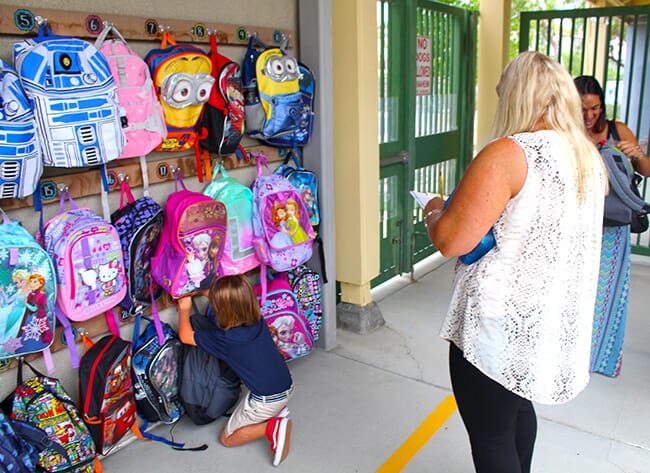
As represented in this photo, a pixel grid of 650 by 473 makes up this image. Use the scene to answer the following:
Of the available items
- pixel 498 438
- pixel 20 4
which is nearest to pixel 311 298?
pixel 498 438

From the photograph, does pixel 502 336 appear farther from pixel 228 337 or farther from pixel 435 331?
pixel 435 331

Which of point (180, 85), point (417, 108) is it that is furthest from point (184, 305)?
point (417, 108)

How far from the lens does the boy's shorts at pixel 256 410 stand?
2729 millimetres

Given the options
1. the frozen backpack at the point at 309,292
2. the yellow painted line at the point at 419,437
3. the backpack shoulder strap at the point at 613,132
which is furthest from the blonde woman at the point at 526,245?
the frozen backpack at the point at 309,292

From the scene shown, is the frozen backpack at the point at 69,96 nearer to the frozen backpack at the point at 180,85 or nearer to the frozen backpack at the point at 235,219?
the frozen backpack at the point at 180,85

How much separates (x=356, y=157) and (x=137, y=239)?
5.40 feet

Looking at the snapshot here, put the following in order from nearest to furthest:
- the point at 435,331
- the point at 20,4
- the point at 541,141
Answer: the point at 541,141, the point at 20,4, the point at 435,331

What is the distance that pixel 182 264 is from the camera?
271 cm

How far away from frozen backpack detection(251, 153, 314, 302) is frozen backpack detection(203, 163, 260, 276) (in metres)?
0.04

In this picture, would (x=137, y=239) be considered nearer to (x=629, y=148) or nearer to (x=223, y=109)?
(x=223, y=109)

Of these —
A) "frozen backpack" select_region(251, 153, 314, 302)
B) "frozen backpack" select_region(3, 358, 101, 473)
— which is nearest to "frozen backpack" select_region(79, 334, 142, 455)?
"frozen backpack" select_region(3, 358, 101, 473)

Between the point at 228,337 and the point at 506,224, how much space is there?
1.42 m

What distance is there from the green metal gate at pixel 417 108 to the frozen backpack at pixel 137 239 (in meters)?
2.40

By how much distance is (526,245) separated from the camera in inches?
68.3
